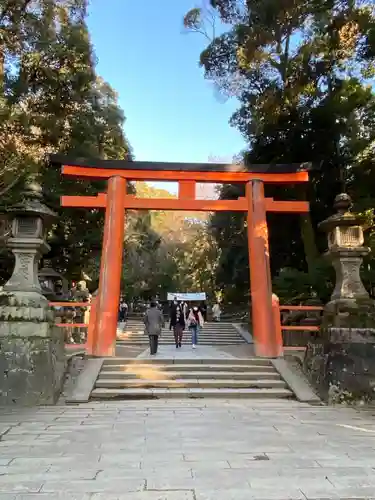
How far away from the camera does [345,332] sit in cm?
755

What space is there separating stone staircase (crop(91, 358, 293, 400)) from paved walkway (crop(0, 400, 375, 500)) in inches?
39.7

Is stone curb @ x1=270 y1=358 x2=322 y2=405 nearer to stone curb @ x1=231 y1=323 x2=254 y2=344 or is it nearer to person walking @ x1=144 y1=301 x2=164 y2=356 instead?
person walking @ x1=144 y1=301 x2=164 y2=356

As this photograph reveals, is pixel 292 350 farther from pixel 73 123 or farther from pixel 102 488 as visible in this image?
pixel 73 123

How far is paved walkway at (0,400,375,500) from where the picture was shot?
3.24 m

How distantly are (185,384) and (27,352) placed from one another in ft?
9.32

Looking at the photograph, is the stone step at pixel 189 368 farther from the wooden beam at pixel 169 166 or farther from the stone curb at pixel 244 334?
the stone curb at pixel 244 334

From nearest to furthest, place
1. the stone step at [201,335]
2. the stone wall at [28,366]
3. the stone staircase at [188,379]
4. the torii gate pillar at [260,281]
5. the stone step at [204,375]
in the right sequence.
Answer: the stone wall at [28,366], the stone staircase at [188,379], the stone step at [204,375], the torii gate pillar at [260,281], the stone step at [201,335]

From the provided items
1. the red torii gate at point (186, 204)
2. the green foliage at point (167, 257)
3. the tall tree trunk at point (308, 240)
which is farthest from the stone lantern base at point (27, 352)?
the green foliage at point (167, 257)

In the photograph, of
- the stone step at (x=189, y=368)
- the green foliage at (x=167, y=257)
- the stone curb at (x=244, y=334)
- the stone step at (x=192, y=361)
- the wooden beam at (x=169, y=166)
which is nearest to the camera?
the stone step at (x=189, y=368)

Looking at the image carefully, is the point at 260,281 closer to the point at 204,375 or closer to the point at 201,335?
the point at 204,375

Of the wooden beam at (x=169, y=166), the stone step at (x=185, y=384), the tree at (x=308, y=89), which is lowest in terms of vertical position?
the stone step at (x=185, y=384)

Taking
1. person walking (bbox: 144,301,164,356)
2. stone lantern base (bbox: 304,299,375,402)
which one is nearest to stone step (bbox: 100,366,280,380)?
stone lantern base (bbox: 304,299,375,402)

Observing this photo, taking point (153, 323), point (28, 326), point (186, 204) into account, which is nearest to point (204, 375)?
point (153, 323)

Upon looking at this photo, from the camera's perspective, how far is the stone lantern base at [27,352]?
273 inches
